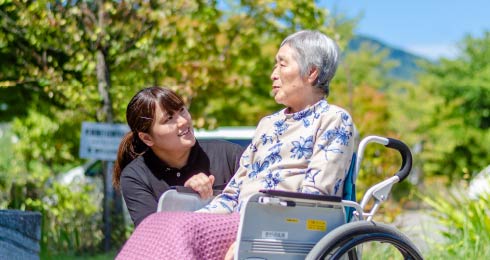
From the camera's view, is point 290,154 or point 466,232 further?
point 466,232

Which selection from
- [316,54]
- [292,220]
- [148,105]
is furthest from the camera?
[148,105]

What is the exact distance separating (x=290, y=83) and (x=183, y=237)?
797 millimetres

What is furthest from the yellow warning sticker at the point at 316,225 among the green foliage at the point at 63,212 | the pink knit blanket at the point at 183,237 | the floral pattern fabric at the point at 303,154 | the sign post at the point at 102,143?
the sign post at the point at 102,143

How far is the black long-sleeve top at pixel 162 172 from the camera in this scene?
11.8ft

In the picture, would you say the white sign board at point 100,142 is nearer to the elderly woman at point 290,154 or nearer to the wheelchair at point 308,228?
the elderly woman at point 290,154

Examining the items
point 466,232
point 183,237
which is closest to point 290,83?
point 183,237

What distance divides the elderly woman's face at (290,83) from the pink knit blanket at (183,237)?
537mm

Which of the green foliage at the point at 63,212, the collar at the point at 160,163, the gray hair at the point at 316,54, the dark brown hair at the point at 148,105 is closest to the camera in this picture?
the gray hair at the point at 316,54

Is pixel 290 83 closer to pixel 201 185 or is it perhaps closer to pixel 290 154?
pixel 290 154

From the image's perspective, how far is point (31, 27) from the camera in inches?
328

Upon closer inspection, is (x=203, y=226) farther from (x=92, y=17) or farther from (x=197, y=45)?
(x=197, y=45)

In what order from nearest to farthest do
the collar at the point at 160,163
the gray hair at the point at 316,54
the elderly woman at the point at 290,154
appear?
the elderly woman at the point at 290,154 → the gray hair at the point at 316,54 → the collar at the point at 160,163

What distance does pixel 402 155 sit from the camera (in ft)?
11.0

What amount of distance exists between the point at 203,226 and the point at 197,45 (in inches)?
274
